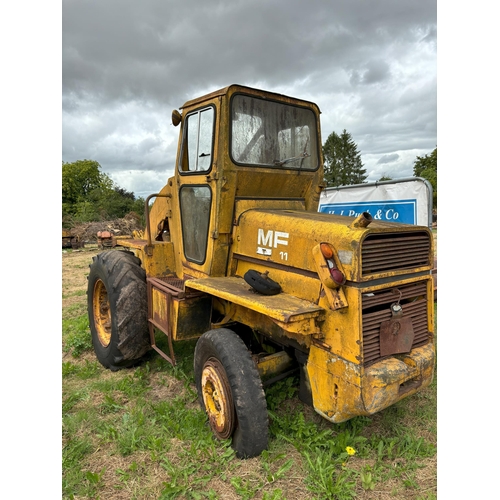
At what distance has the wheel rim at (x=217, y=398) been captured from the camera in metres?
3.09

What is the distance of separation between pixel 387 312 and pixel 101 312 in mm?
3858

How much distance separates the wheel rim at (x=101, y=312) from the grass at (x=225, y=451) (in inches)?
37.0

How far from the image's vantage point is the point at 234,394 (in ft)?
9.76

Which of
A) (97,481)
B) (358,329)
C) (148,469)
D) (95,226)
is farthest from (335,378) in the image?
(95,226)

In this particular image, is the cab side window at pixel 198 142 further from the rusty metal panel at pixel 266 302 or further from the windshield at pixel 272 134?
the rusty metal panel at pixel 266 302

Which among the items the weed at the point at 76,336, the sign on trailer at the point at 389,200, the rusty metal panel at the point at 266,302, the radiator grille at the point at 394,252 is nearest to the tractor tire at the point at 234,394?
the rusty metal panel at the point at 266,302

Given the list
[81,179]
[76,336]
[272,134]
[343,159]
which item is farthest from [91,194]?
[272,134]

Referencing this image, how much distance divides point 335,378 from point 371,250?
3.06 feet

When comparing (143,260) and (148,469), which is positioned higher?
(143,260)

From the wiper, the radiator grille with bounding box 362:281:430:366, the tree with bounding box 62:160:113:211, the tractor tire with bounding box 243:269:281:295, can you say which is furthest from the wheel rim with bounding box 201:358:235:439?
the tree with bounding box 62:160:113:211

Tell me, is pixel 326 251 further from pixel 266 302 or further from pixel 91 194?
pixel 91 194

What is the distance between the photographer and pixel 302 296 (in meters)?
3.04

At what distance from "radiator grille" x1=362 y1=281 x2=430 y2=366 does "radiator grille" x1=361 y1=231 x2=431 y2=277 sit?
6.9 inches

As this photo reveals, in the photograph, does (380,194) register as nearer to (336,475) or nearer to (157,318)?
(157,318)
